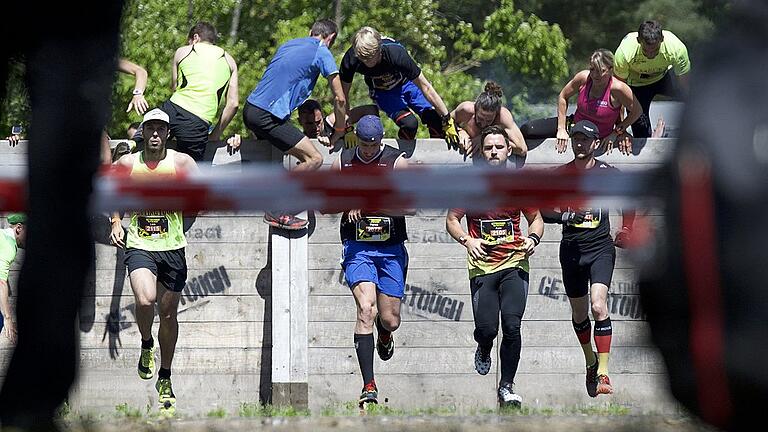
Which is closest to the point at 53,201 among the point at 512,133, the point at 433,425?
the point at 433,425

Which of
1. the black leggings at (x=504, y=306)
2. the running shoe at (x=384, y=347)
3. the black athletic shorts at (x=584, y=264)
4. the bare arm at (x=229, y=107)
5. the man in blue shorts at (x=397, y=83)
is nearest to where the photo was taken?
the black leggings at (x=504, y=306)

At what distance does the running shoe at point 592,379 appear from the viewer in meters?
7.51

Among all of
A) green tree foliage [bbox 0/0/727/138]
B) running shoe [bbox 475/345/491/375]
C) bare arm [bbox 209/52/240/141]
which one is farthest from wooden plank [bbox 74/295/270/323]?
green tree foliage [bbox 0/0/727/138]

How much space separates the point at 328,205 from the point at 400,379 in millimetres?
5667

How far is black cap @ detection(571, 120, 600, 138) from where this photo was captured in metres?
7.31

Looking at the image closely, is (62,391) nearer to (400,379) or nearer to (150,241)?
(150,241)

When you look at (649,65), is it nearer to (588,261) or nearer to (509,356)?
(588,261)

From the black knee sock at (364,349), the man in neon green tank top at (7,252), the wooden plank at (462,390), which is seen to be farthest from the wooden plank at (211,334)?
the black knee sock at (364,349)

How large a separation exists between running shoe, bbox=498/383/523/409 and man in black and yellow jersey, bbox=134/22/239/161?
260cm

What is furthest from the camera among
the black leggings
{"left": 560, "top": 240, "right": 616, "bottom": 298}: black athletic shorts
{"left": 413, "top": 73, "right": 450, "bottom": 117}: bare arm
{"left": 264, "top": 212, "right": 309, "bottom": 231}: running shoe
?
{"left": 264, "top": 212, "right": 309, "bottom": 231}: running shoe

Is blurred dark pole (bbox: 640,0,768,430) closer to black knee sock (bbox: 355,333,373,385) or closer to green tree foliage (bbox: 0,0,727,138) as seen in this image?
black knee sock (bbox: 355,333,373,385)

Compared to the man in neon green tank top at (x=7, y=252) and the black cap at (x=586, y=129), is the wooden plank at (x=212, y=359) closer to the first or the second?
the man in neon green tank top at (x=7, y=252)

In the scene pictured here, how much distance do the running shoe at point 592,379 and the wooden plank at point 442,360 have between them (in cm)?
48

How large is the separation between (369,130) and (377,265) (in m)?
0.85
